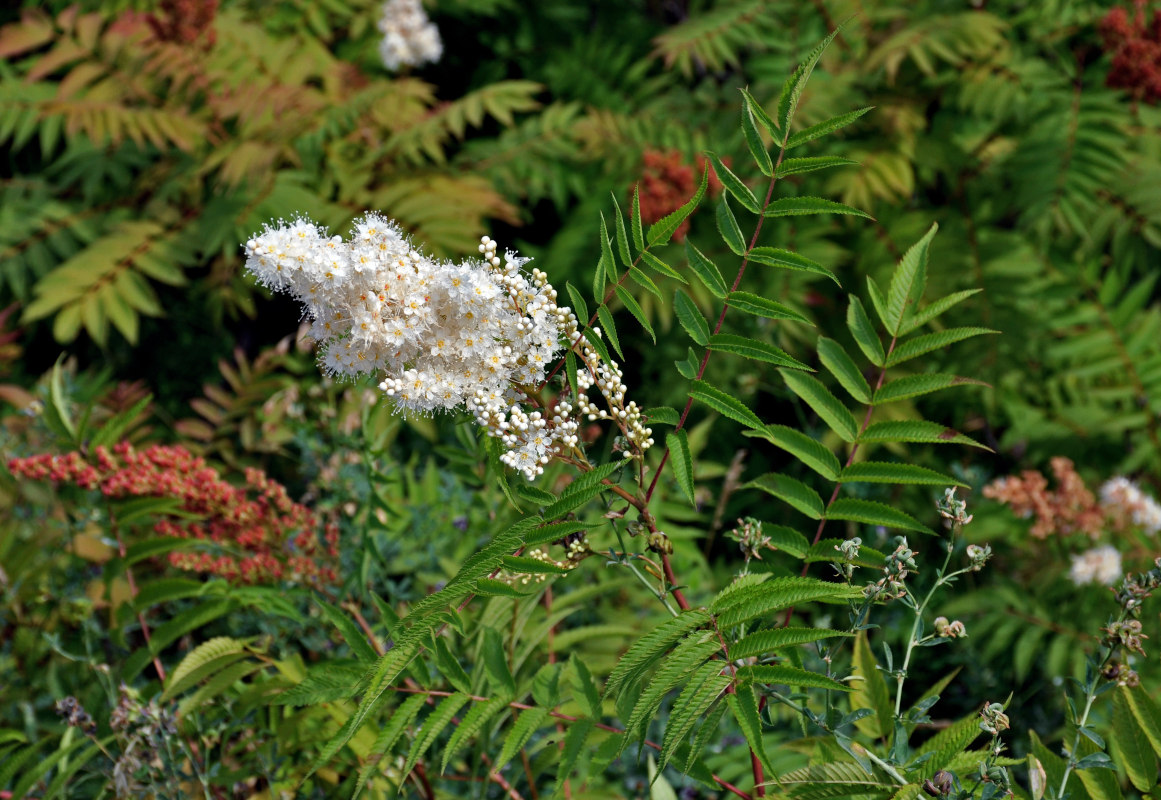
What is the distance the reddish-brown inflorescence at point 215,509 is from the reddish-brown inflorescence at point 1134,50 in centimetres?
287

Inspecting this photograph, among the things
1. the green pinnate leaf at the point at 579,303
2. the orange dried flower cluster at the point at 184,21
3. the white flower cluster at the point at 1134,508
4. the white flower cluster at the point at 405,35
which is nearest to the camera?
the green pinnate leaf at the point at 579,303

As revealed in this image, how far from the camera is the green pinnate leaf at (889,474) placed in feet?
4.16

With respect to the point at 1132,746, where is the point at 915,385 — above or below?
above

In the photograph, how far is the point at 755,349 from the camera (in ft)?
4.02

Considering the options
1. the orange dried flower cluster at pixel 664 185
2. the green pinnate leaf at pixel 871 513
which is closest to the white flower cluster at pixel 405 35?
the orange dried flower cluster at pixel 664 185

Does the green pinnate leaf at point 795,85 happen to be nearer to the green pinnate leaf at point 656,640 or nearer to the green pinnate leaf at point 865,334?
the green pinnate leaf at point 865,334

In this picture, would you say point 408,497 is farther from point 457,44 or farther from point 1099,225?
point 457,44

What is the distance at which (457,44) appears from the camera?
4.85 m

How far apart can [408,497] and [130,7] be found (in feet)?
9.55

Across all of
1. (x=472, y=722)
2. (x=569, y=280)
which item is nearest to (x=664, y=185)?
(x=569, y=280)

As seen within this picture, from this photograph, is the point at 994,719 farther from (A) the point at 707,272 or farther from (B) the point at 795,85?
(B) the point at 795,85

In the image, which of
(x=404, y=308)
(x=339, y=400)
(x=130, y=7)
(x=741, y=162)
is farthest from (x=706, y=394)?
(x=130, y=7)

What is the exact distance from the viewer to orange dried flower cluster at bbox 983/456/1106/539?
253 cm

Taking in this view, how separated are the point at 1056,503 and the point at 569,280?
1.76 metres
